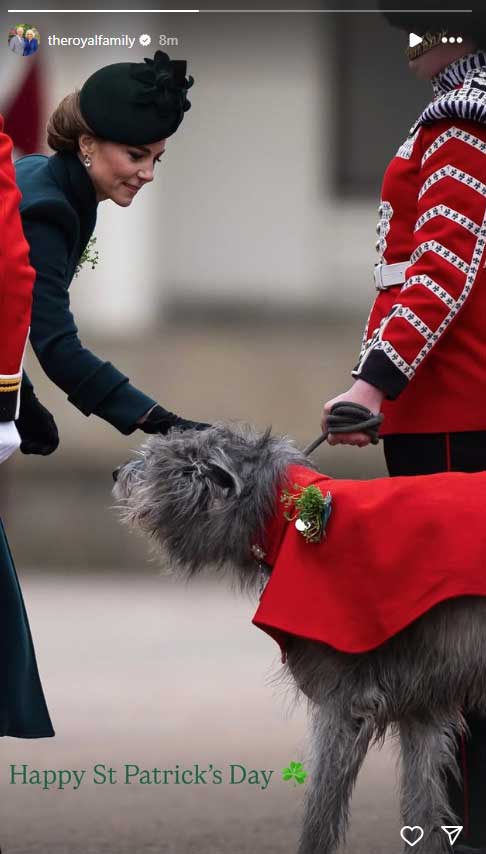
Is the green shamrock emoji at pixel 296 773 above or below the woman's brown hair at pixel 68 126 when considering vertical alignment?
below

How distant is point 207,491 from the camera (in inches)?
129

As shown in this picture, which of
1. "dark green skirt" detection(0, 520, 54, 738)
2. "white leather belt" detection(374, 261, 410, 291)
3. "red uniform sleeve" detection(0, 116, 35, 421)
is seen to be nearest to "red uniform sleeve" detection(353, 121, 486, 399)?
"white leather belt" detection(374, 261, 410, 291)

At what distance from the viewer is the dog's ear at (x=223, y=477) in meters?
3.27

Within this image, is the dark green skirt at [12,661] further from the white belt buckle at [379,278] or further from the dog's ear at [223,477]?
the white belt buckle at [379,278]

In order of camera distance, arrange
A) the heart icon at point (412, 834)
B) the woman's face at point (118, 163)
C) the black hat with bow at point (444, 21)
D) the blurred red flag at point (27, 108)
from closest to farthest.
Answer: the heart icon at point (412, 834) < the black hat with bow at point (444, 21) < the woman's face at point (118, 163) < the blurred red flag at point (27, 108)

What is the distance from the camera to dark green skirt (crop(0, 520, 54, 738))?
11.3 feet

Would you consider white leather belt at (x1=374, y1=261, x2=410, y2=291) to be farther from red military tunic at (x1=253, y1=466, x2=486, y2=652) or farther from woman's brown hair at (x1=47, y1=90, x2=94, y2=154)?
woman's brown hair at (x1=47, y1=90, x2=94, y2=154)

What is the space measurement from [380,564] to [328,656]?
248 mm

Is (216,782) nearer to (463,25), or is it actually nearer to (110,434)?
(463,25)

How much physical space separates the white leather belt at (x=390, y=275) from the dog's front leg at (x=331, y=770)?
1049 millimetres

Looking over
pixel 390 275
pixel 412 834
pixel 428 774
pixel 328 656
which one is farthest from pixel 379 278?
pixel 412 834

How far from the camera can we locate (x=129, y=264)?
28.9 feet

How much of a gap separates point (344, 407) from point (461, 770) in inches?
40.3

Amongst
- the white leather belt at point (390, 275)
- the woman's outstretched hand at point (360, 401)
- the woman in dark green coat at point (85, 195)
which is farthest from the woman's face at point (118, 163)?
the woman's outstretched hand at point (360, 401)
